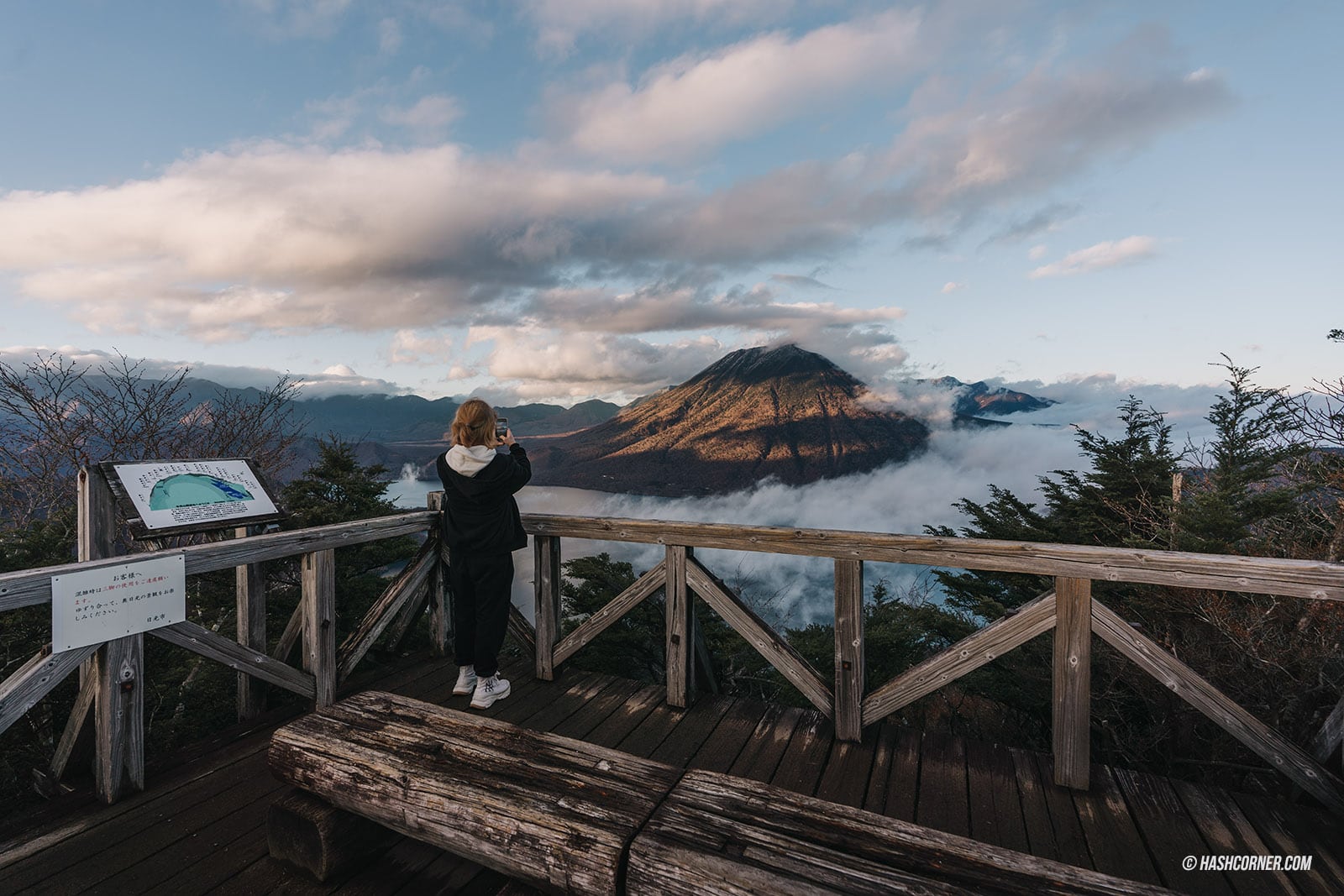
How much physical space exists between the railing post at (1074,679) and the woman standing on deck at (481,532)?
9.72ft

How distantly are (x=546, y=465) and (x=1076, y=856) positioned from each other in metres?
90.5

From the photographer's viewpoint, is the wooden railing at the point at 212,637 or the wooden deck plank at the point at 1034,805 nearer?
the wooden deck plank at the point at 1034,805

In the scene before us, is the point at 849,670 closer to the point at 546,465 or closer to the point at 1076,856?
the point at 1076,856

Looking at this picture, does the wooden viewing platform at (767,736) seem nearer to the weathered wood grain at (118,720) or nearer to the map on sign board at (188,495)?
the weathered wood grain at (118,720)

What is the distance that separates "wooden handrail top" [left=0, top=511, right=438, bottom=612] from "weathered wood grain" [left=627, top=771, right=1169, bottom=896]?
2.80m

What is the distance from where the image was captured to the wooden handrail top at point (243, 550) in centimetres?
242

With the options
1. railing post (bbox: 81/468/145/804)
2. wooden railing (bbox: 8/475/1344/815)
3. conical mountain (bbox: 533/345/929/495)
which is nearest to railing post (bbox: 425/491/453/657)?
wooden railing (bbox: 8/475/1344/815)

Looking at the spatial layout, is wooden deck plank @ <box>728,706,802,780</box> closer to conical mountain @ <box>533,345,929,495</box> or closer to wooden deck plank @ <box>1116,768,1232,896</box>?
wooden deck plank @ <box>1116,768,1232,896</box>

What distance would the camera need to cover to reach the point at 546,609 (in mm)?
4148

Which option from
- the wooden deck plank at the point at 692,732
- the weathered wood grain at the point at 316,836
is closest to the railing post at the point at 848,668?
the wooden deck plank at the point at 692,732

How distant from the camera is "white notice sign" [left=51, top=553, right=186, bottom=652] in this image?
2564 mm

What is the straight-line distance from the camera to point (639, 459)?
305 feet

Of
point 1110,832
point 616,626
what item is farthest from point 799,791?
point 616,626

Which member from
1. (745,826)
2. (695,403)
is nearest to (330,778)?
(745,826)
